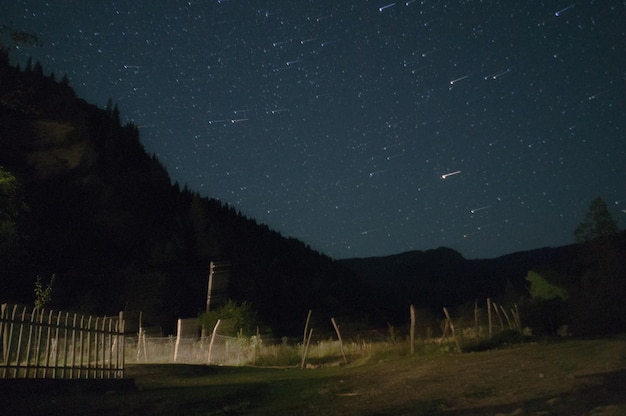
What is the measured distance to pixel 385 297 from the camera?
8512 centimetres

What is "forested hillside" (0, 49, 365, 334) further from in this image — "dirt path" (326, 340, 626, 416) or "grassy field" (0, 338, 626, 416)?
"dirt path" (326, 340, 626, 416)

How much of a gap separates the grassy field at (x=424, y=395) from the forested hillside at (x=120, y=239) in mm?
25751

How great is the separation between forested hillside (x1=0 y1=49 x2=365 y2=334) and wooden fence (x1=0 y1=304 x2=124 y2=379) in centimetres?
2241

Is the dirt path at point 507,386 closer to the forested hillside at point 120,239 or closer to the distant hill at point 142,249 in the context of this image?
the distant hill at point 142,249

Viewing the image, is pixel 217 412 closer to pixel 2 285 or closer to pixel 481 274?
pixel 2 285

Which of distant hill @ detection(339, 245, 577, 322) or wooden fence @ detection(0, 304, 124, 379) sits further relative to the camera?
distant hill @ detection(339, 245, 577, 322)

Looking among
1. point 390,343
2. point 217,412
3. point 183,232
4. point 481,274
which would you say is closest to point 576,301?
point 390,343

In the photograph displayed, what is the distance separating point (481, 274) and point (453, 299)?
27.8m

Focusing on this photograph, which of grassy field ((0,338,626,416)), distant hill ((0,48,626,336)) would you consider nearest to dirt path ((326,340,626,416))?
grassy field ((0,338,626,416))

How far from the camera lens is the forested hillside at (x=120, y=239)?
148 ft

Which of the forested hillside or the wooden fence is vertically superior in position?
the forested hillside

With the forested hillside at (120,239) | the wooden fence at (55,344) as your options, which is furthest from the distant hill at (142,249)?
the wooden fence at (55,344)

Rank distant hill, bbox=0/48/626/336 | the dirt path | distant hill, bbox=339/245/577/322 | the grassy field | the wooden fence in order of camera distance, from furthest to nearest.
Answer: distant hill, bbox=339/245/577/322, distant hill, bbox=0/48/626/336, the wooden fence, the grassy field, the dirt path

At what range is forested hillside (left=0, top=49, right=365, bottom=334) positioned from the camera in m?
45.1
